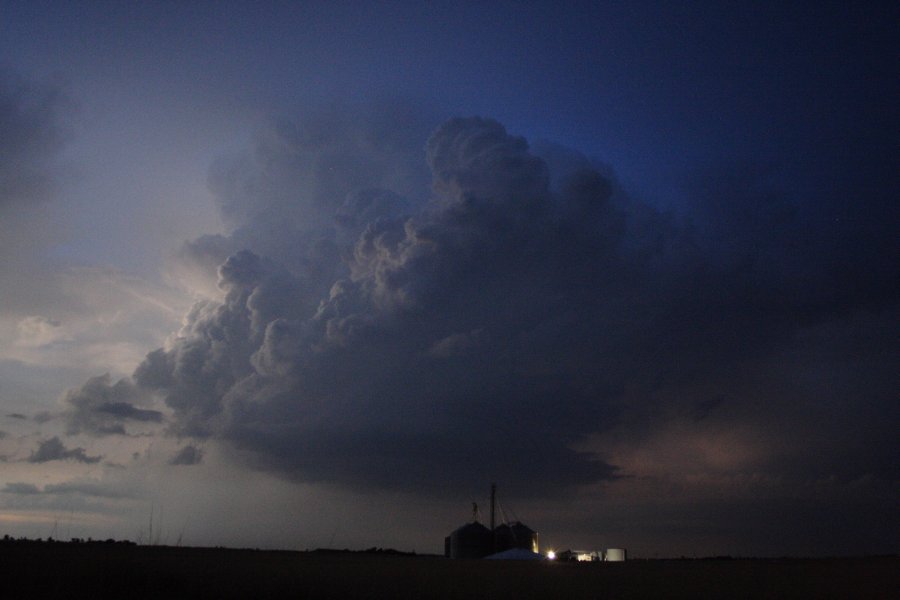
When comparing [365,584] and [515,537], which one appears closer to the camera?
[365,584]

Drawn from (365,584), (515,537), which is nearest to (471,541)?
(515,537)

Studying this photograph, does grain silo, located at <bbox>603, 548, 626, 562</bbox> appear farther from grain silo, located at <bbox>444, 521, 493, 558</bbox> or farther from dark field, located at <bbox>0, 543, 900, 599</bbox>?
dark field, located at <bbox>0, 543, 900, 599</bbox>

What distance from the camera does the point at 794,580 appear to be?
62.9m

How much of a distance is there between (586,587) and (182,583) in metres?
26.4

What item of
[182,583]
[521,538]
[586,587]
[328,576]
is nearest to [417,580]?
[328,576]

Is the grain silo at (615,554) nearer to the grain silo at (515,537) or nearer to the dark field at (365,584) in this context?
the grain silo at (515,537)

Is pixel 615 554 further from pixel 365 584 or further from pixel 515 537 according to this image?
pixel 365 584

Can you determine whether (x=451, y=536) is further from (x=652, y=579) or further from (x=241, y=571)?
(x=241, y=571)

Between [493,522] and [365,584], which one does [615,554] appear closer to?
[493,522]

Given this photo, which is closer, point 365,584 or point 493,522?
point 365,584

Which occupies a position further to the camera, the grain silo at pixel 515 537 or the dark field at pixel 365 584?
the grain silo at pixel 515 537

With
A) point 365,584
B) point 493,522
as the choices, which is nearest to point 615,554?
point 493,522

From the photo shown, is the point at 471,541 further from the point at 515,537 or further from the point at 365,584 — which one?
the point at 365,584

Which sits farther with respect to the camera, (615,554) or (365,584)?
(615,554)
